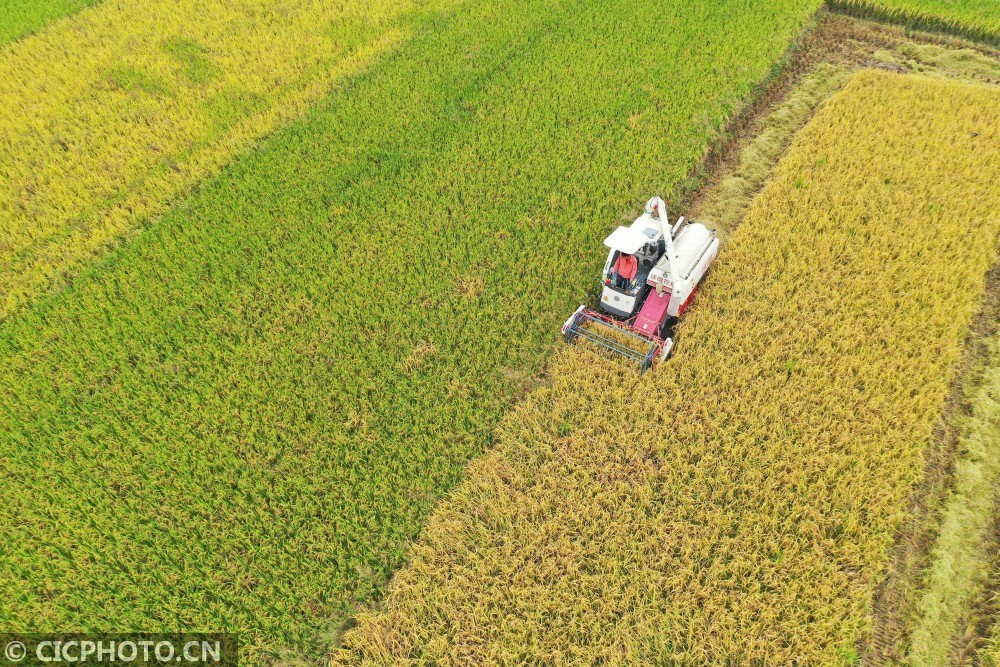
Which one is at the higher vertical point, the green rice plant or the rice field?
the green rice plant

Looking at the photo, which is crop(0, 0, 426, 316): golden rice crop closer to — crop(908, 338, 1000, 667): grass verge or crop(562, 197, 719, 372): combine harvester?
crop(562, 197, 719, 372): combine harvester

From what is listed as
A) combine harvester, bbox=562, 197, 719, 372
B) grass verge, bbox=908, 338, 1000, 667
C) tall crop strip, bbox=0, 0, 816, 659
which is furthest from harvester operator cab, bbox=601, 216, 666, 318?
grass verge, bbox=908, 338, 1000, 667

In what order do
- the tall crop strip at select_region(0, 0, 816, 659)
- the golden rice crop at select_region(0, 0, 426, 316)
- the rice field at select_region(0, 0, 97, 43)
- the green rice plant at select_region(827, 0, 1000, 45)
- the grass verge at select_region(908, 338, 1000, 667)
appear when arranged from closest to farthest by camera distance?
the grass verge at select_region(908, 338, 1000, 667) < the tall crop strip at select_region(0, 0, 816, 659) < the golden rice crop at select_region(0, 0, 426, 316) < the green rice plant at select_region(827, 0, 1000, 45) < the rice field at select_region(0, 0, 97, 43)

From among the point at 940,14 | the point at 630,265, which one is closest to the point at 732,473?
the point at 630,265

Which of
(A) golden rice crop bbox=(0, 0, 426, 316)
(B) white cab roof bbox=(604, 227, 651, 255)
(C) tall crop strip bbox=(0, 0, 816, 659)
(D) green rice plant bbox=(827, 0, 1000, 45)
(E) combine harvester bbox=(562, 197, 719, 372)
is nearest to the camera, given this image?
(C) tall crop strip bbox=(0, 0, 816, 659)

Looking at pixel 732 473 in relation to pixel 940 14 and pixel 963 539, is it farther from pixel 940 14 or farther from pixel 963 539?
pixel 940 14

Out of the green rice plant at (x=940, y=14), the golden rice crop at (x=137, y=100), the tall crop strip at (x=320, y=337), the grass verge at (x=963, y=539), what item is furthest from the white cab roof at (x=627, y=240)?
the green rice plant at (x=940, y=14)

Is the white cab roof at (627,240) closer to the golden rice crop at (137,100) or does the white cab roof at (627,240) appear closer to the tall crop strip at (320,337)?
the tall crop strip at (320,337)
